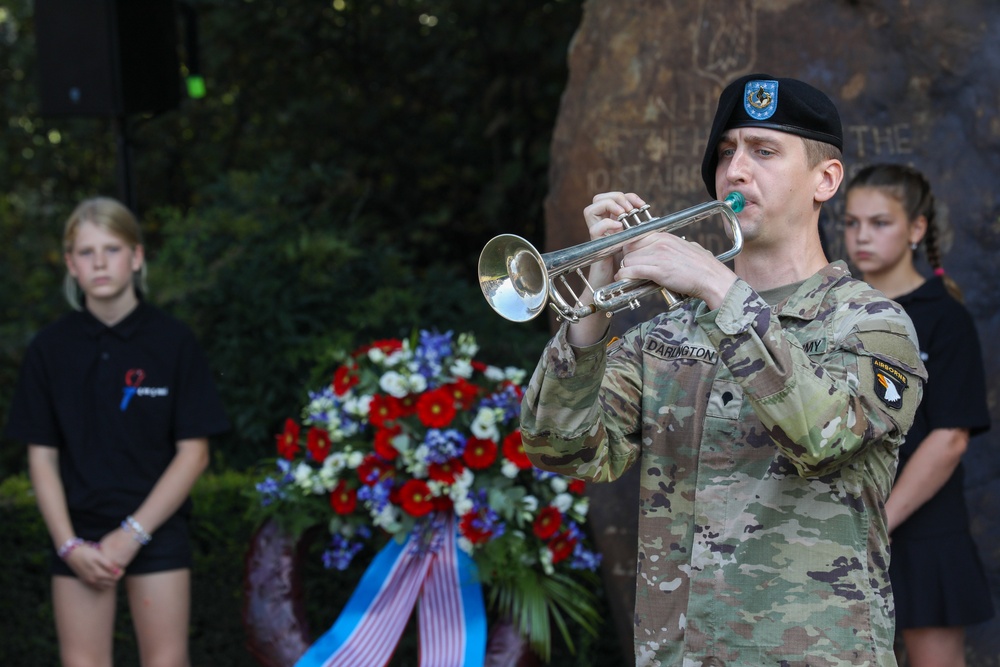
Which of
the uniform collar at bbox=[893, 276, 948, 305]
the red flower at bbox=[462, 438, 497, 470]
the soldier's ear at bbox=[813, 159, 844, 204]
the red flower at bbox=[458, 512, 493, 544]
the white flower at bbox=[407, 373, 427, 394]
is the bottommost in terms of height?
the red flower at bbox=[458, 512, 493, 544]

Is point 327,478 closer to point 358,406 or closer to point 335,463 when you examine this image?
point 335,463

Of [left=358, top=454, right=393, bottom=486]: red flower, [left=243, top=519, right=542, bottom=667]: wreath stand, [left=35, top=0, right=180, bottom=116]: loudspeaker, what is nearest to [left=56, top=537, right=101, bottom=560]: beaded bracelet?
[left=243, top=519, right=542, bottom=667]: wreath stand

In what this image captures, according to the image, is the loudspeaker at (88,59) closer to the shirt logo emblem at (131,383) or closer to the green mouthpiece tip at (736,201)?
the shirt logo emblem at (131,383)

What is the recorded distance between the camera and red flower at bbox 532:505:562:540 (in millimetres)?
3998

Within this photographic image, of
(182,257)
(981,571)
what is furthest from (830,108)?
(182,257)

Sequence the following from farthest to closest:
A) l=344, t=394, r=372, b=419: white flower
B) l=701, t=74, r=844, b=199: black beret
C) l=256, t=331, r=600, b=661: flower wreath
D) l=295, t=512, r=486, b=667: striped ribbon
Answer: l=344, t=394, r=372, b=419: white flower < l=256, t=331, r=600, b=661: flower wreath < l=295, t=512, r=486, b=667: striped ribbon < l=701, t=74, r=844, b=199: black beret

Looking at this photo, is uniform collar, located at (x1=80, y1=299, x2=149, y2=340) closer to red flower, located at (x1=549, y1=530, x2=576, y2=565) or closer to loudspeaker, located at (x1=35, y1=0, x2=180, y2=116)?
red flower, located at (x1=549, y1=530, x2=576, y2=565)

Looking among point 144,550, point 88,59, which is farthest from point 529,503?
point 88,59

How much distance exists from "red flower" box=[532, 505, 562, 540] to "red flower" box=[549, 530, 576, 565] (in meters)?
0.04

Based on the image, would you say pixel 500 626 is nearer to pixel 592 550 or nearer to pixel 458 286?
pixel 592 550

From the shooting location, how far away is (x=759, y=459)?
2.17 m

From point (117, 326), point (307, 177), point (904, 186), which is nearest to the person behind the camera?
point (904, 186)

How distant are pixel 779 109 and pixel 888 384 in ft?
1.80

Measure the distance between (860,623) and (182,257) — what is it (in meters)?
5.06
